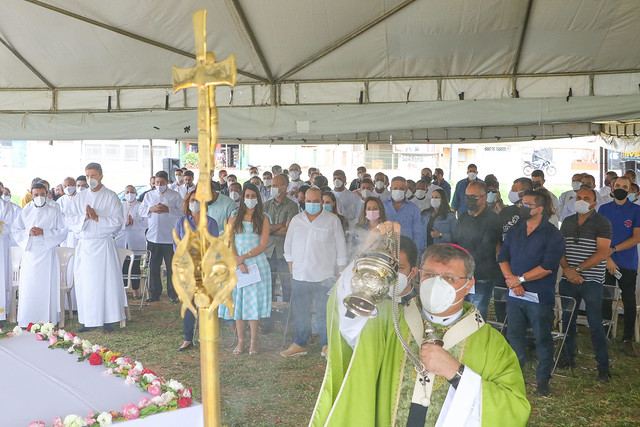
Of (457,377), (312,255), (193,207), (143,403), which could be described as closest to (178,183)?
(193,207)

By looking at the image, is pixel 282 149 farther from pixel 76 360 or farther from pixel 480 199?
pixel 76 360

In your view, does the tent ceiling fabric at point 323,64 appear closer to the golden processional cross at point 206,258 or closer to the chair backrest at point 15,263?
the chair backrest at point 15,263

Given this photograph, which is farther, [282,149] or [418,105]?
[282,149]

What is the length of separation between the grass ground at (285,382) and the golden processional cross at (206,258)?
3961 millimetres

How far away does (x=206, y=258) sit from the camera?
4.33 ft

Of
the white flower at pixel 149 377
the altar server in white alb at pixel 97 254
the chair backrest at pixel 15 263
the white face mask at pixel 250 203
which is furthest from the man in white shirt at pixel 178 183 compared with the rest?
the white flower at pixel 149 377

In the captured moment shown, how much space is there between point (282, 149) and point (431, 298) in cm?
3267

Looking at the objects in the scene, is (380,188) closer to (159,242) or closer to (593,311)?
(159,242)

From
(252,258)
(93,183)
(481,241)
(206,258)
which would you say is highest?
(93,183)

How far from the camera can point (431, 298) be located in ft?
8.14

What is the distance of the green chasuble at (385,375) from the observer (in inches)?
96.7

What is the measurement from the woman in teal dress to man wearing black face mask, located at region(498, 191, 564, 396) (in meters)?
2.65

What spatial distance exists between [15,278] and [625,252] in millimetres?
7987

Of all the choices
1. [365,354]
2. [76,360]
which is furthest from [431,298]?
[76,360]
